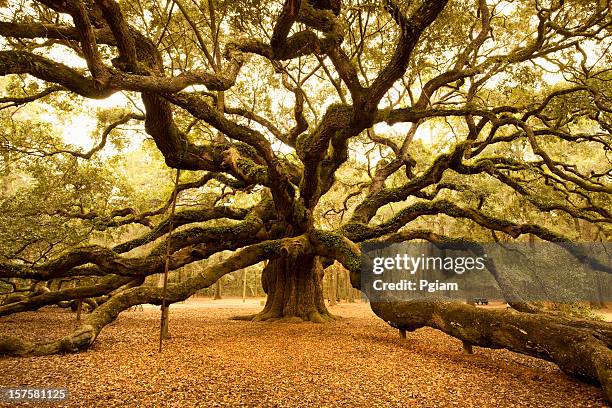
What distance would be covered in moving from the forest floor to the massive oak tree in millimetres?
529

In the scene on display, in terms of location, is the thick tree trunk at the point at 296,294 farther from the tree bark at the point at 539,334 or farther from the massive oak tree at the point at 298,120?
the tree bark at the point at 539,334

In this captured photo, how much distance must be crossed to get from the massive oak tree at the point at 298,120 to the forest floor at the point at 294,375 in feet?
1.73

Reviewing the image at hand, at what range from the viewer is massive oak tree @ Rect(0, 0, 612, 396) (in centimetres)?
535

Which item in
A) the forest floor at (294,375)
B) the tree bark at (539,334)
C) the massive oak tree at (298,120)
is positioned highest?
the massive oak tree at (298,120)

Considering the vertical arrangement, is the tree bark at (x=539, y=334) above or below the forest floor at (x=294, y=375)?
above

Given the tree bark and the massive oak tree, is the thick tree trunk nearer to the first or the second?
the massive oak tree

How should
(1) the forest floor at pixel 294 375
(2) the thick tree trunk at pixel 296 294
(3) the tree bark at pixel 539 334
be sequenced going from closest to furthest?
(1) the forest floor at pixel 294 375
(3) the tree bark at pixel 539 334
(2) the thick tree trunk at pixel 296 294

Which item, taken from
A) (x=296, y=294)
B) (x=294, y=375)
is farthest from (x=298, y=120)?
(x=294, y=375)

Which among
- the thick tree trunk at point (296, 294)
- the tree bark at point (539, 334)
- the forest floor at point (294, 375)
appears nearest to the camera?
the forest floor at point (294, 375)

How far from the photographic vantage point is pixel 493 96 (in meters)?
13.0

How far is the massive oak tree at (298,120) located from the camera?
5352 millimetres

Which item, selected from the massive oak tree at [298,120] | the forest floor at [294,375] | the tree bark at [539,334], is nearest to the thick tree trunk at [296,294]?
the massive oak tree at [298,120]

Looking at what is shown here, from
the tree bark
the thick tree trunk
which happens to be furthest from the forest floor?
the thick tree trunk

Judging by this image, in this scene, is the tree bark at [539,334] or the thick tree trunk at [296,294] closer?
the tree bark at [539,334]
